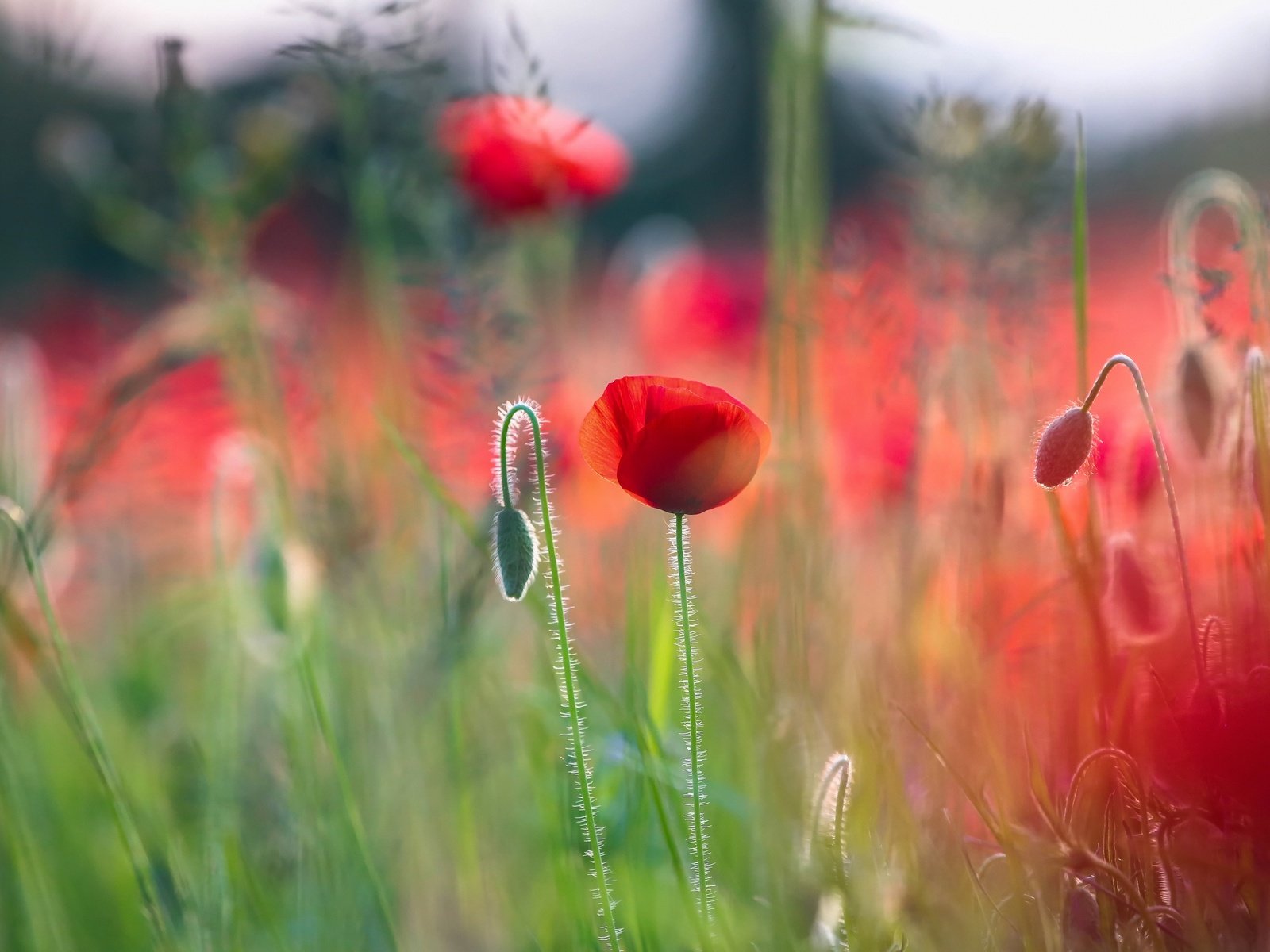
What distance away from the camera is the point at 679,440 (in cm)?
66

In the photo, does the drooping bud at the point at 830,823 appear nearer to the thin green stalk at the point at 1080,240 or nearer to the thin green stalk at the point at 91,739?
the thin green stalk at the point at 1080,240

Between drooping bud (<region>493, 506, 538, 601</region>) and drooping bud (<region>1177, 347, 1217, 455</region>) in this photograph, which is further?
drooping bud (<region>1177, 347, 1217, 455</region>)

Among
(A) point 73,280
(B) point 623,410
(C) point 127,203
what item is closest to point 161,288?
(A) point 73,280

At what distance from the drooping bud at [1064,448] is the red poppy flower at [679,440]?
0.16m

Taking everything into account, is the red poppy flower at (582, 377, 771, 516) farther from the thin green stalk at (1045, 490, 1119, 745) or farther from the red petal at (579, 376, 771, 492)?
the thin green stalk at (1045, 490, 1119, 745)

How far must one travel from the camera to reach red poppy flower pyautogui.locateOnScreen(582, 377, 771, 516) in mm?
661

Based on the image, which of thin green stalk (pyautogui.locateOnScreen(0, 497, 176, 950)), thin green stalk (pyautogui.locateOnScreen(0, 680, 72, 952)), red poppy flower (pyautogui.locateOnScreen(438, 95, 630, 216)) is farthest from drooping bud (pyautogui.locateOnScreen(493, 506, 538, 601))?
red poppy flower (pyautogui.locateOnScreen(438, 95, 630, 216))

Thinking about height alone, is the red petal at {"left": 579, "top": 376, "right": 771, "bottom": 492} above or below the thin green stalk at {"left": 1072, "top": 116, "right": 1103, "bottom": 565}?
below

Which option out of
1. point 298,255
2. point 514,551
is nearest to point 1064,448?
point 514,551

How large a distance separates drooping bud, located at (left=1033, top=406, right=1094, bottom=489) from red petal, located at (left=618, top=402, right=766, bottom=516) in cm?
17

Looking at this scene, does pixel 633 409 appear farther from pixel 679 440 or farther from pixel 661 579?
pixel 661 579

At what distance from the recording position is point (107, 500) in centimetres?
205

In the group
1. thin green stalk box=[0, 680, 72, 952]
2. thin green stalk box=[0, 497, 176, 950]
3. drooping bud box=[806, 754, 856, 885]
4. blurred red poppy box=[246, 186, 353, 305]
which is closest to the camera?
drooping bud box=[806, 754, 856, 885]

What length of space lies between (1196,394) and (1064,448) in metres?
0.23
